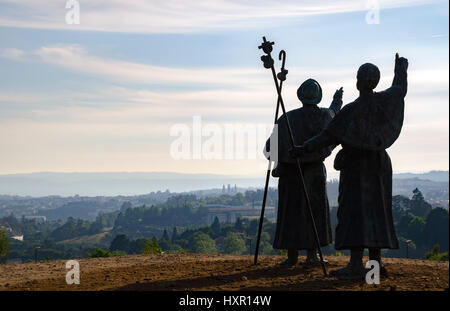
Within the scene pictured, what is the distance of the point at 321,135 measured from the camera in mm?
12688

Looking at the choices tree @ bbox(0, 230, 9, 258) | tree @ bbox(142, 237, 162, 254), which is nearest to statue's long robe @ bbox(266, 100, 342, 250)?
tree @ bbox(142, 237, 162, 254)

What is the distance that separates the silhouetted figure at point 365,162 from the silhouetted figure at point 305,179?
5.09ft

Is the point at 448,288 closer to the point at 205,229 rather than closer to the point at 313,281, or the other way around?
the point at 313,281

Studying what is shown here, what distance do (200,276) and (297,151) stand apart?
3668mm

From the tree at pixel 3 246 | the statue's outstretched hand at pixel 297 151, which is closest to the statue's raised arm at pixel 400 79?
the statue's outstretched hand at pixel 297 151

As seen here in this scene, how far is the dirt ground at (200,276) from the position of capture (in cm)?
1200

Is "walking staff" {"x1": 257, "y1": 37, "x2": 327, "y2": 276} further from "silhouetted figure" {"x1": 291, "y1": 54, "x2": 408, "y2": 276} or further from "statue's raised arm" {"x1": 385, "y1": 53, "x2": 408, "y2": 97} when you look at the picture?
"statue's raised arm" {"x1": 385, "y1": 53, "x2": 408, "y2": 97}

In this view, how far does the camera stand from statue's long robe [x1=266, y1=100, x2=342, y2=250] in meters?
14.3

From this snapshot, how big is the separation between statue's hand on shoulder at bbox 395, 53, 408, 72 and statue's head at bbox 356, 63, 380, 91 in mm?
626

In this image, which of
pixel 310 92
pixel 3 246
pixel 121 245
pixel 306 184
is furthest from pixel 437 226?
pixel 310 92

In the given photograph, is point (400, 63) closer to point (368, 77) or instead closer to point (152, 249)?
point (368, 77)

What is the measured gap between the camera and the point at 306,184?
47.3 feet

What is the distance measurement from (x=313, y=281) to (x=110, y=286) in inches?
166
